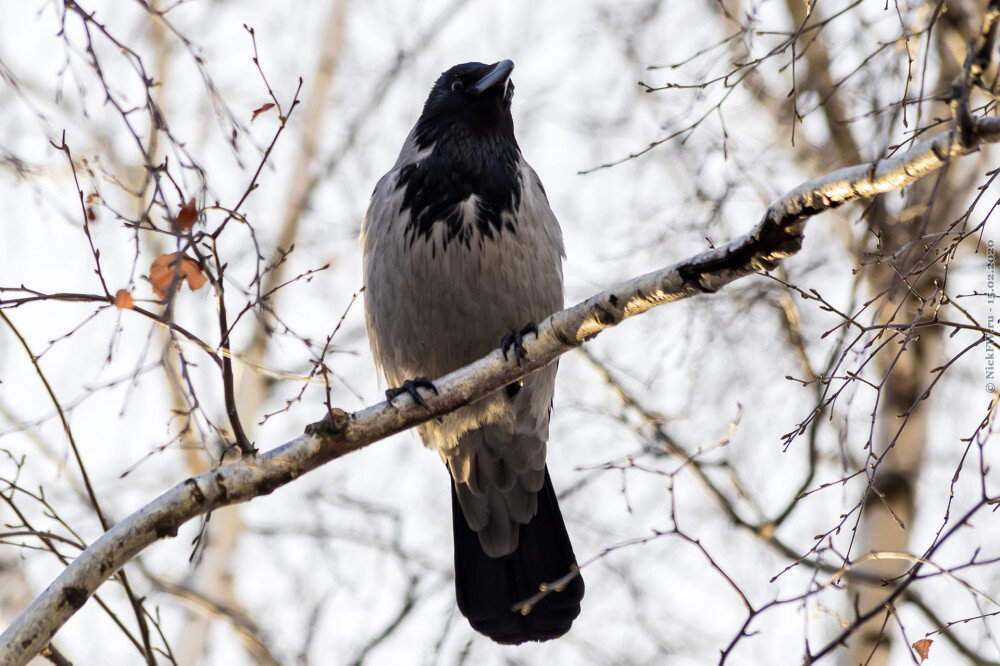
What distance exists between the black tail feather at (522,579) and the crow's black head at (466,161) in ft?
4.10

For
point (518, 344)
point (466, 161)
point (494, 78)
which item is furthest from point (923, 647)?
point (494, 78)

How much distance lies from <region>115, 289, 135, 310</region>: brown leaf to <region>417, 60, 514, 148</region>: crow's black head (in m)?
2.18

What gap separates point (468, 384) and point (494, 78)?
6.19 feet

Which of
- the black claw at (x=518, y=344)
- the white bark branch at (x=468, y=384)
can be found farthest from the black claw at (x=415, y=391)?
the black claw at (x=518, y=344)

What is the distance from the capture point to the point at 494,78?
4.48m

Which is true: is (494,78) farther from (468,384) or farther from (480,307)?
(468,384)

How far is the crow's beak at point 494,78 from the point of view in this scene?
447cm

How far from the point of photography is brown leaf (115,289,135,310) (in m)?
2.36

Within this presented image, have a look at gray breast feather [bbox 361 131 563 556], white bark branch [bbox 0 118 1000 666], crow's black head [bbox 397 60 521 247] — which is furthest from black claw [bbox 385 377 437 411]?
crow's black head [bbox 397 60 521 247]

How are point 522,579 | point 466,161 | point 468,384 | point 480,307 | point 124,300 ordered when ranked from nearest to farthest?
point 124,300 < point 468,384 < point 480,307 < point 466,161 < point 522,579

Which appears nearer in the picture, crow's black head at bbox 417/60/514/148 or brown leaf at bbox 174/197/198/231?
brown leaf at bbox 174/197/198/231

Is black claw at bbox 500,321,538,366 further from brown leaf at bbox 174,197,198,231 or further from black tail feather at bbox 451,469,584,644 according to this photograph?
black tail feather at bbox 451,469,584,644

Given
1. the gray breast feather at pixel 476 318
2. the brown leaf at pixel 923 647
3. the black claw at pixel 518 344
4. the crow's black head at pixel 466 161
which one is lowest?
the brown leaf at pixel 923 647

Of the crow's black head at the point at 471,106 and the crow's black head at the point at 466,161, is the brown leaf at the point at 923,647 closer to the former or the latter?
the crow's black head at the point at 466,161
